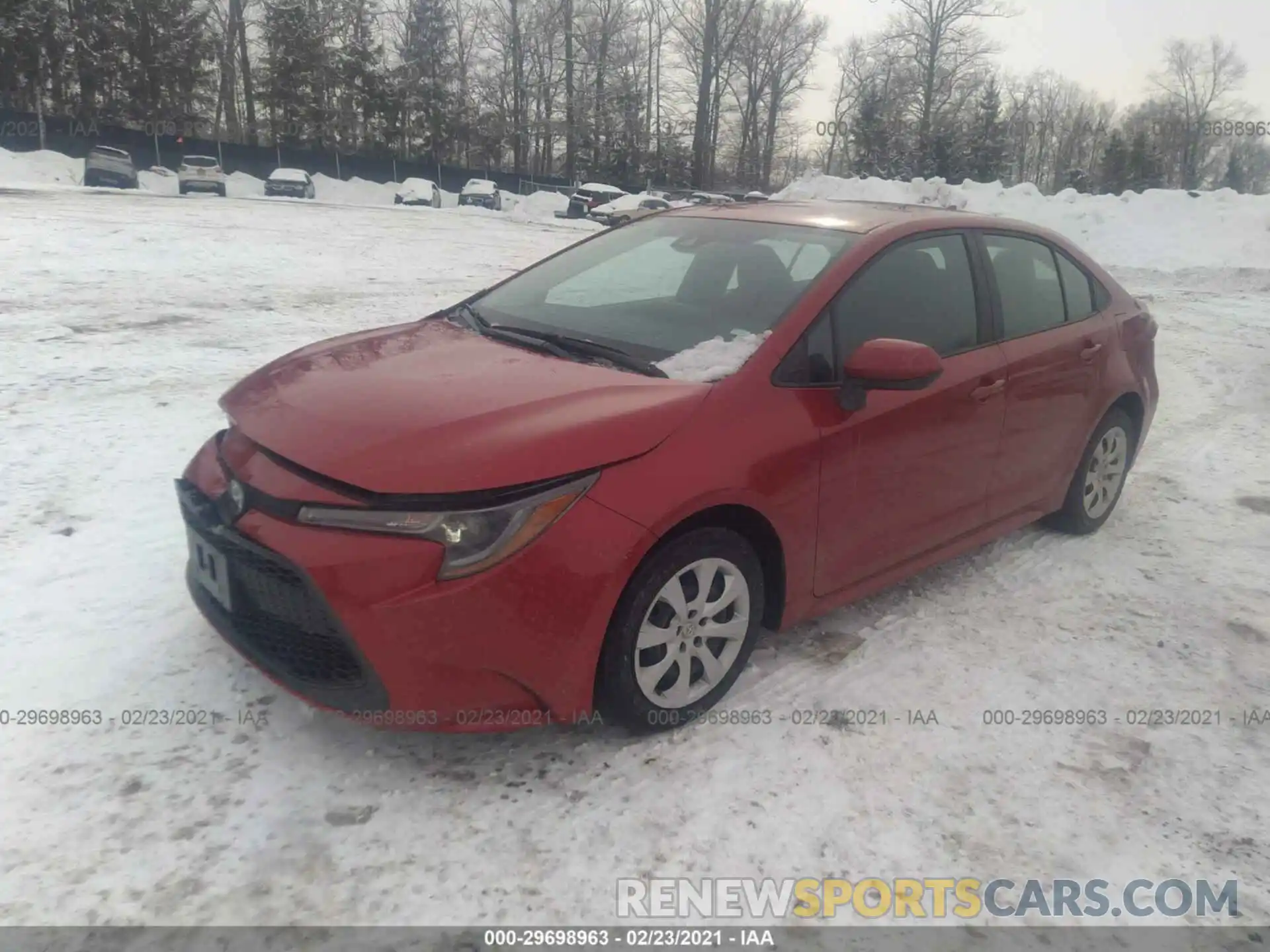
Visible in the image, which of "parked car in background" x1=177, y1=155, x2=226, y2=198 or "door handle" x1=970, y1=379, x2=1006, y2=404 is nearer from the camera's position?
"door handle" x1=970, y1=379, x2=1006, y2=404

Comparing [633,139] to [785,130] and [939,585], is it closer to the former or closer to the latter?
[785,130]

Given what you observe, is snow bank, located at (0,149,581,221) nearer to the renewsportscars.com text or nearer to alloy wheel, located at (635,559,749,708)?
alloy wheel, located at (635,559,749,708)

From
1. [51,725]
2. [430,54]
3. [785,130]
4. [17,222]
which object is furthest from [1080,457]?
[785,130]

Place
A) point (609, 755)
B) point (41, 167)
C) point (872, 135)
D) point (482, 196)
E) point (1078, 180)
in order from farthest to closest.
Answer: point (872, 135) → point (1078, 180) → point (482, 196) → point (41, 167) → point (609, 755)

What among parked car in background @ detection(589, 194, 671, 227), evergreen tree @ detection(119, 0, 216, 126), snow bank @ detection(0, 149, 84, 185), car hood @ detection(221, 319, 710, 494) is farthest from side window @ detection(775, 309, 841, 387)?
evergreen tree @ detection(119, 0, 216, 126)

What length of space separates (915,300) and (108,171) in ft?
99.2

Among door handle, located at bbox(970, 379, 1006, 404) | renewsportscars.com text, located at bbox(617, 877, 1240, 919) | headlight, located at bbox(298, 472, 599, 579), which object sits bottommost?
renewsportscars.com text, located at bbox(617, 877, 1240, 919)

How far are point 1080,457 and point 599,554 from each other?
2996mm

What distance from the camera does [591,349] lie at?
3178 millimetres

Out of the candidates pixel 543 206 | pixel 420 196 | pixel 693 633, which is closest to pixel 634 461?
pixel 693 633

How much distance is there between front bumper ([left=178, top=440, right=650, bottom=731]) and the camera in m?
2.34

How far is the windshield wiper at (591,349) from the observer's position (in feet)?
9.84

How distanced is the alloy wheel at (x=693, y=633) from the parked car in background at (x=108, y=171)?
29982 mm

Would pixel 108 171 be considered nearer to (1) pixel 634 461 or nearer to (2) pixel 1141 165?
(1) pixel 634 461
